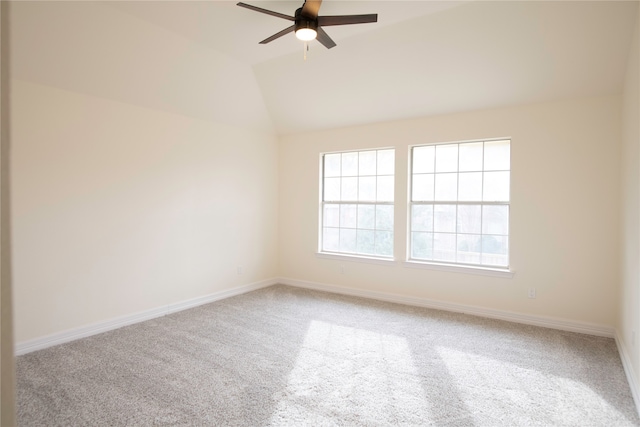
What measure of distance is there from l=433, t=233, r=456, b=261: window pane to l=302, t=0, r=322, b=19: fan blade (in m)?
3.15

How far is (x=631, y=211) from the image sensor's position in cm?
291

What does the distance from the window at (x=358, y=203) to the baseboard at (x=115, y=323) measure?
1.64 meters

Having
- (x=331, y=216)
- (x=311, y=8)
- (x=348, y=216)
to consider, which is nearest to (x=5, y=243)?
(x=311, y=8)

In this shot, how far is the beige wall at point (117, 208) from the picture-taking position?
3256 millimetres

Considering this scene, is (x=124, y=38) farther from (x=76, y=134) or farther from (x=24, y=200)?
(x=24, y=200)

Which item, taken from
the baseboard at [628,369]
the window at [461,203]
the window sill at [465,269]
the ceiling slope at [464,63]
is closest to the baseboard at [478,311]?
the baseboard at [628,369]

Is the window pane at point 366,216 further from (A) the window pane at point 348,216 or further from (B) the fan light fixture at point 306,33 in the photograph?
(B) the fan light fixture at point 306,33

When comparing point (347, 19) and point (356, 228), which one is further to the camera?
point (356, 228)

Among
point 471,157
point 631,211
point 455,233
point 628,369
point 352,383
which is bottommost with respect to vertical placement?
point 352,383

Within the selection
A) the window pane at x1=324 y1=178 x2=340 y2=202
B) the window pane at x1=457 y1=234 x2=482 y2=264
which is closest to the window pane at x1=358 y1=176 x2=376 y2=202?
the window pane at x1=324 y1=178 x2=340 y2=202

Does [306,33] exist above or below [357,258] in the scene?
above

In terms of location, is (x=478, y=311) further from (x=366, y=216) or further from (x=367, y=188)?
(x=367, y=188)

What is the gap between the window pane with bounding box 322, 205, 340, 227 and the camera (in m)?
5.58

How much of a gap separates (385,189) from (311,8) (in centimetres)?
299
